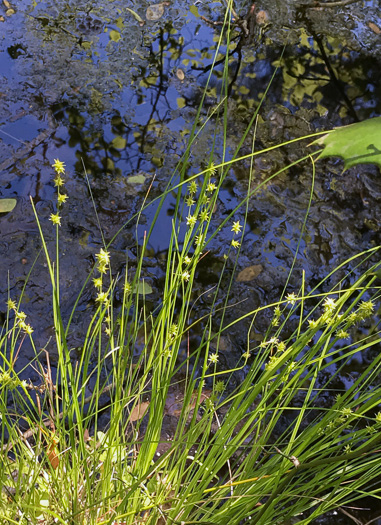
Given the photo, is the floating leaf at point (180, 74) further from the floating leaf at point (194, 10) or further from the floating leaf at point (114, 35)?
the floating leaf at point (194, 10)

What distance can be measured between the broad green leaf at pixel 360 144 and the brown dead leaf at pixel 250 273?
96 cm

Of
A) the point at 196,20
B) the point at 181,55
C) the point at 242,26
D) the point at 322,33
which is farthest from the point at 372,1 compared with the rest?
the point at 181,55

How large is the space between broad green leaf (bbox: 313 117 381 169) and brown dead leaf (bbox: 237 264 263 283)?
3.16ft

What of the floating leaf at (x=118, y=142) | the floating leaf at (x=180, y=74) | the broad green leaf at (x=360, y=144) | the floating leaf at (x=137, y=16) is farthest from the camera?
the floating leaf at (x=137, y=16)

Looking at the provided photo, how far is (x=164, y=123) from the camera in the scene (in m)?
2.29

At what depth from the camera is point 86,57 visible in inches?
99.6

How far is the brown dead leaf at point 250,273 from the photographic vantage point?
5.95 ft

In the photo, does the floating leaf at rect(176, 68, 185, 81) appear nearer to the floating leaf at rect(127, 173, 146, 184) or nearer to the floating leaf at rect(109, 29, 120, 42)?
the floating leaf at rect(109, 29, 120, 42)

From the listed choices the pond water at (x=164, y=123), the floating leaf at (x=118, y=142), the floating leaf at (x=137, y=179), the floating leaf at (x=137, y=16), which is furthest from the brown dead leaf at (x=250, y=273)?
the floating leaf at (x=137, y=16)

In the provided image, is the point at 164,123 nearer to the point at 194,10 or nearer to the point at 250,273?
the point at 250,273

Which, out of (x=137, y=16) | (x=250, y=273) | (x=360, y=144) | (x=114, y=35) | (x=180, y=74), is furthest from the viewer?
(x=137, y=16)

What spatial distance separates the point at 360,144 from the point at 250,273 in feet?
3.40

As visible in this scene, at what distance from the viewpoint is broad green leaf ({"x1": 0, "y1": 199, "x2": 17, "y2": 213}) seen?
1.88 m

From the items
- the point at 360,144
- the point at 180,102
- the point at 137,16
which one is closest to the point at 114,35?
the point at 137,16
